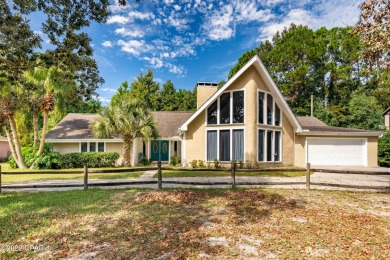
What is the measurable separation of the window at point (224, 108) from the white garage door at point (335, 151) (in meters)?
6.99

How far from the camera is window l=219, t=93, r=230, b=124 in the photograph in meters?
14.9

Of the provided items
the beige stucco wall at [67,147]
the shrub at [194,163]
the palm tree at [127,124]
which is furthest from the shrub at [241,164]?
the beige stucco wall at [67,147]

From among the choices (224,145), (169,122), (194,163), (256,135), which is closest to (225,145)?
(224,145)

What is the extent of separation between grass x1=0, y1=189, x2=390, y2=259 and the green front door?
12.8 meters

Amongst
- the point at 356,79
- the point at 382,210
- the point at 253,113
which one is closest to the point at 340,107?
the point at 356,79

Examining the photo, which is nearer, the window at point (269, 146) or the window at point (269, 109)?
the window at point (269, 146)

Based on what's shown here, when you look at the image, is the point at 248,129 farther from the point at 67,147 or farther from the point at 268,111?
the point at 67,147

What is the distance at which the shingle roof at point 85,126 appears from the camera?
727 inches

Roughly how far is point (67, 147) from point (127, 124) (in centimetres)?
632

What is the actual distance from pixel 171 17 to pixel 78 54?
35.6 feet

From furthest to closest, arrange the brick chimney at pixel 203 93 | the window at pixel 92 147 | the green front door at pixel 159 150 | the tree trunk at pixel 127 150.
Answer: the green front door at pixel 159 150 → the brick chimney at pixel 203 93 → the window at pixel 92 147 → the tree trunk at pixel 127 150

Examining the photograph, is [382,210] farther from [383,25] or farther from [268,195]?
[383,25]

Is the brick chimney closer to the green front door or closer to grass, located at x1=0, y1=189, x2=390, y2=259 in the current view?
the green front door

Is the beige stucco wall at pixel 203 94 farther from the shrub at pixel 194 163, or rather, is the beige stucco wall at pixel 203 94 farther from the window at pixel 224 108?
the shrub at pixel 194 163
